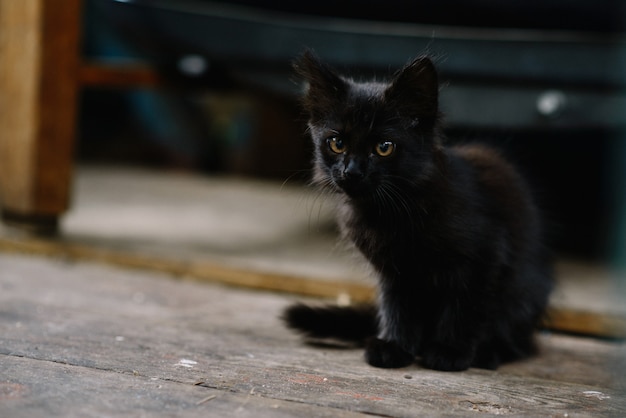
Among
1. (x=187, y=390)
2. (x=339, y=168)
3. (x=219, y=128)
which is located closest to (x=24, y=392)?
(x=187, y=390)

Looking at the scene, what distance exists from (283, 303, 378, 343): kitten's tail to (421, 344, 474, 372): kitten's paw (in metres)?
0.25

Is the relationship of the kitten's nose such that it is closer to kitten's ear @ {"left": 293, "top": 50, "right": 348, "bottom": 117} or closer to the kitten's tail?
kitten's ear @ {"left": 293, "top": 50, "right": 348, "bottom": 117}

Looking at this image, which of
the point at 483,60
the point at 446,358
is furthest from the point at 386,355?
the point at 483,60

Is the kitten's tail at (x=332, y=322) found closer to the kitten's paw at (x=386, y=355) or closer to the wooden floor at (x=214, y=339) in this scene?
the wooden floor at (x=214, y=339)

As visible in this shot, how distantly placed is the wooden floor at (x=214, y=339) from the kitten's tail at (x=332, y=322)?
0.06 meters

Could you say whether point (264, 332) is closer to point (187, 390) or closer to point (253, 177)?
point (187, 390)

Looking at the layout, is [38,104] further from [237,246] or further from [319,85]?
[319,85]

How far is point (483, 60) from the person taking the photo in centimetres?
293

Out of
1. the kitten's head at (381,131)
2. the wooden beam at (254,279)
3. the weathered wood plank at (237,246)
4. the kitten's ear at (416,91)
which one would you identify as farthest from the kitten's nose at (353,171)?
the wooden beam at (254,279)

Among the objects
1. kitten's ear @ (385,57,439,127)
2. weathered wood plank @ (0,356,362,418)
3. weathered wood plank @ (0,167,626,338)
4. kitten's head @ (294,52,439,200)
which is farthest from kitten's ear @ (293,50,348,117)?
weathered wood plank @ (0,356,362,418)

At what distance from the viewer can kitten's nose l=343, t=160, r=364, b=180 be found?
1.64 metres

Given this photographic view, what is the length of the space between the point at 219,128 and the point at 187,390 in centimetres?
530

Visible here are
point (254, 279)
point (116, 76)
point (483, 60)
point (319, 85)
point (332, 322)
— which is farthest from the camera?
point (116, 76)

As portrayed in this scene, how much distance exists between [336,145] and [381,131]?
4.3 inches
